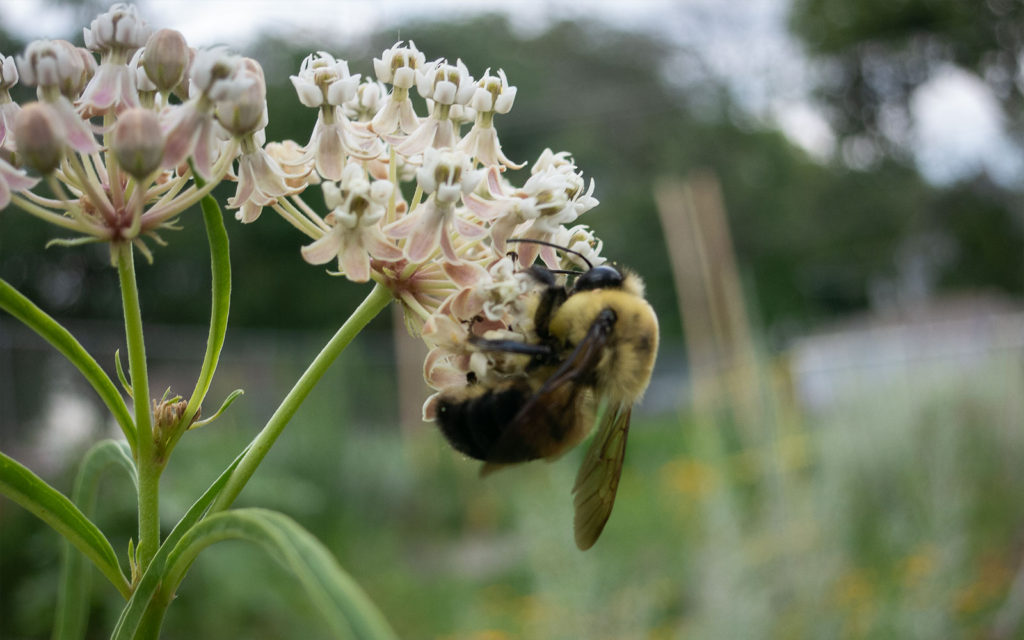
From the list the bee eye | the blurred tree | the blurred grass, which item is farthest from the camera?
the blurred tree

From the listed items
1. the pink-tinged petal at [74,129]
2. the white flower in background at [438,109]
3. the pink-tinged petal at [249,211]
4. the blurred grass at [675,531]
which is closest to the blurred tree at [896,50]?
the blurred grass at [675,531]

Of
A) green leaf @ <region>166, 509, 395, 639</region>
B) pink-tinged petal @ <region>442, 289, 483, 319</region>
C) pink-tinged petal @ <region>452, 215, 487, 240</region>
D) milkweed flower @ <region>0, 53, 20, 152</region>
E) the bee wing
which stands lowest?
the bee wing

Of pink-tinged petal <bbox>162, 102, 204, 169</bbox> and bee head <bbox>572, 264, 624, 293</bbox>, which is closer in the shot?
pink-tinged petal <bbox>162, 102, 204, 169</bbox>

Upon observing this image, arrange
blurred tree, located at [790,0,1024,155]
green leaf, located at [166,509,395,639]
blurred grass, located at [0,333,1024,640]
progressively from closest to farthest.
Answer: green leaf, located at [166,509,395,639]
blurred grass, located at [0,333,1024,640]
blurred tree, located at [790,0,1024,155]

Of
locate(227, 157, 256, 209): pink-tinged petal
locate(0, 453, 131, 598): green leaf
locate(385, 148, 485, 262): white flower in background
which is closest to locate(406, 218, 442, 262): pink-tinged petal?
locate(385, 148, 485, 262): white flower in background

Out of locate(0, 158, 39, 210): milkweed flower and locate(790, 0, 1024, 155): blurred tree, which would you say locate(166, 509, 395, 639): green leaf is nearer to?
locate(0, 158, 39, 210): milkweed flower

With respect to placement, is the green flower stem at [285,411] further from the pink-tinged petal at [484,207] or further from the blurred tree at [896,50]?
the blurred tree at [896,50]

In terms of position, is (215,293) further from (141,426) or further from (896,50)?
(896,50)

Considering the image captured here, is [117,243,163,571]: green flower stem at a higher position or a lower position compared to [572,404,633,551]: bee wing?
higher
